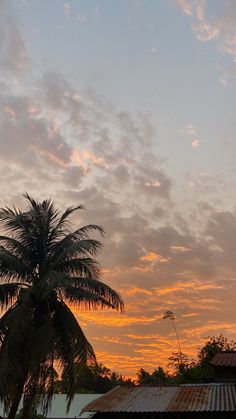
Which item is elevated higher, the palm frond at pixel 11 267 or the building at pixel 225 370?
the palm frond at pixel 11 267

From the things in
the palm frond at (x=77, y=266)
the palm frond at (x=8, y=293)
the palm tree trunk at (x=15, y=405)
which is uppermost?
the palm frond at (x=77, y=266)

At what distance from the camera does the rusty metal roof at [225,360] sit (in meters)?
24.2

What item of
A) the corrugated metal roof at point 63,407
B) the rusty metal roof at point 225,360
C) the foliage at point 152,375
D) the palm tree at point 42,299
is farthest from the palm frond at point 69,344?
the foliage at point 152,375

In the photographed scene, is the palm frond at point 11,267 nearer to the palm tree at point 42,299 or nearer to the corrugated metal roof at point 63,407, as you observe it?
the palm tree at point 42,299

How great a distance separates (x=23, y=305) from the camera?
1680 centimetres

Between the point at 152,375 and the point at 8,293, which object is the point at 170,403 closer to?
the point at 8,293

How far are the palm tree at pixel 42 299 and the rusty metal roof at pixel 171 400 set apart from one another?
3.46 meters

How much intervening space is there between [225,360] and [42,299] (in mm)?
13776

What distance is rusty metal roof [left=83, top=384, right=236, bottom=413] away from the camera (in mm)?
18891

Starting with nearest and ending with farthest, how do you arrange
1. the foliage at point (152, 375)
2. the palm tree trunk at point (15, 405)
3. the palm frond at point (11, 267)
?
Result: 1. the palm tree trunk at point (15, 405)
2. the palm frond at point (11, 267)
3. the foliage at point (152, 375)

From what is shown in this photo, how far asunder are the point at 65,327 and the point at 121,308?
277cm

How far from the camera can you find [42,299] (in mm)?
17016

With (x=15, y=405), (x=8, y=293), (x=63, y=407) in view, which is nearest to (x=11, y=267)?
(x=8, y=293)

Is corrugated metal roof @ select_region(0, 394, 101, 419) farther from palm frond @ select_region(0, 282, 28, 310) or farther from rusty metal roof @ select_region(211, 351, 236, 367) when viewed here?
palm frond @ select_region(0, 282, 28, 310)
